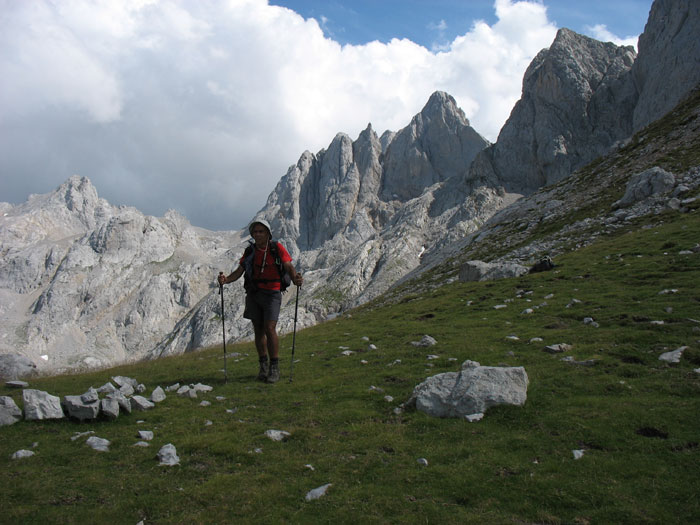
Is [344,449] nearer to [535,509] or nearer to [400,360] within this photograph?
[535,509]

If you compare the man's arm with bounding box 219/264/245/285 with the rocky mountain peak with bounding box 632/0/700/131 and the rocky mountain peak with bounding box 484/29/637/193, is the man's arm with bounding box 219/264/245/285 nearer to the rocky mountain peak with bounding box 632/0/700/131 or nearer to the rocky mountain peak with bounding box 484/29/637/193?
the rocky mountain peak with bounding box 632/0/700/131

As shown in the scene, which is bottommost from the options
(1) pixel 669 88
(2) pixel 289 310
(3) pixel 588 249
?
(2) pixel 289 310

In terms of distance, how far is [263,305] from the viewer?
1341cm

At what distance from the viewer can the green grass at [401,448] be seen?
19.9ft

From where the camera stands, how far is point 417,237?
506ft

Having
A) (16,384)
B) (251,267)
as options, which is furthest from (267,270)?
(16,384)

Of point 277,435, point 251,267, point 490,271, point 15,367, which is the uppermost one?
point 490,271

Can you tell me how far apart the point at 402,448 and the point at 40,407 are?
8.33 meters

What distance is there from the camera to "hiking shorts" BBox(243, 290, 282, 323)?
43.9 ft

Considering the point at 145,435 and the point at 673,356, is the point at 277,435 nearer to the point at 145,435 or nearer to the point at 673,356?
the point at 145,435

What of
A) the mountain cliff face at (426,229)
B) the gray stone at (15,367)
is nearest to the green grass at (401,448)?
the gray stone at (15,367)

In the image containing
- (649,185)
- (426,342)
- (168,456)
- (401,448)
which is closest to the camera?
(168,456)

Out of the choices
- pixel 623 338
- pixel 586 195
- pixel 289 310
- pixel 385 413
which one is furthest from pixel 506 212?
pixel 385 413

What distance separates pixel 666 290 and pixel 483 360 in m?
10.00
